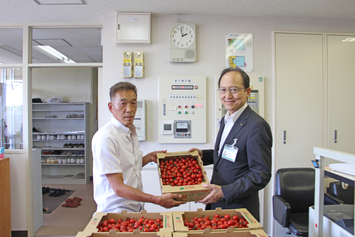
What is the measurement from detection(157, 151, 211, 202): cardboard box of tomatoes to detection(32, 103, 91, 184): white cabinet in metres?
4.67

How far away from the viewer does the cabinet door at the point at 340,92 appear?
317cm

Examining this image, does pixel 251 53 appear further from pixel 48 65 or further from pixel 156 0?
pixel 48 65

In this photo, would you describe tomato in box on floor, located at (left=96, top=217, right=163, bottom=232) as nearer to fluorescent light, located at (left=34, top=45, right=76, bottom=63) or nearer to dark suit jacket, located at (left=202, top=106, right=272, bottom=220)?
dark suit jacket, located at (left=202, top=106, right=272, bottom=220)

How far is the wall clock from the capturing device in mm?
2977

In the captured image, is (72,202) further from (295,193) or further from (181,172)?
(295,193)

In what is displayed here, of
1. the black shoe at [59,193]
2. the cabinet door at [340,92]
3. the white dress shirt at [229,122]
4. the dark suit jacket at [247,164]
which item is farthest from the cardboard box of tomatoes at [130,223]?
the black shoe at [59,193]

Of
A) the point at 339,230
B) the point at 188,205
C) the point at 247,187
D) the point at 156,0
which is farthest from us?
the point at 188,205

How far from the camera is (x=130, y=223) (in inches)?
49.6

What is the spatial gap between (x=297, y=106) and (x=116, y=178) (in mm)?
2764

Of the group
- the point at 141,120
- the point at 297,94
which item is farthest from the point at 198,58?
the point at 297,94

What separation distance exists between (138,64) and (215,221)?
2266mm

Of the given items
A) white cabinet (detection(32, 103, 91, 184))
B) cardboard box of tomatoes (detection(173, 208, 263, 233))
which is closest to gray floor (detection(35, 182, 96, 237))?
white cabinet (detection(32, 103, 91, 184))

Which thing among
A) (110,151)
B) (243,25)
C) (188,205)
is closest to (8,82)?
(110,151)

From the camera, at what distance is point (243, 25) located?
3072mm
